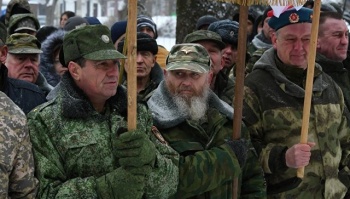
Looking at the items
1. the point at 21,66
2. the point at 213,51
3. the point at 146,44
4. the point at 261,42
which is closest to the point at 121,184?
the point at 213,51

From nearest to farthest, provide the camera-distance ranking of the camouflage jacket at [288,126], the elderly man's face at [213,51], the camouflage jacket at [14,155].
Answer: the camouflage jacket at [14,155] → the camouflage jacket at [288,126] → the elderly man's face at [213,51]

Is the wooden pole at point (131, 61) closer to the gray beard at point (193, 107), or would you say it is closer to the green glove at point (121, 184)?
the green glove at point (121, 184)

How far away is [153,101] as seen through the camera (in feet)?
12.3

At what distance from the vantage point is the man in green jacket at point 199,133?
3.44 m

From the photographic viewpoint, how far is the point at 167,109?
3.67 metres

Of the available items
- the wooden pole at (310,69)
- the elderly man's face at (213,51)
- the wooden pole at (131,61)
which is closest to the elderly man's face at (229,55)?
the elderly man's face at (213,51)

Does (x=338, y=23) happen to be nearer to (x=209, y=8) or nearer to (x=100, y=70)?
(x=100, y=70)

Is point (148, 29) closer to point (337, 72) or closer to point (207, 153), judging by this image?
point (337, 72)

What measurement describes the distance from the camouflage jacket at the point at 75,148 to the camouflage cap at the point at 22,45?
6.35 ft

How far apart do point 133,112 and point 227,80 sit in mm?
1836

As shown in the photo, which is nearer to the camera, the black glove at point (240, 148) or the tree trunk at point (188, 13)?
the black glove at point (240, 148)

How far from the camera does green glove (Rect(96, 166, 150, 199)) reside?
9.73ft

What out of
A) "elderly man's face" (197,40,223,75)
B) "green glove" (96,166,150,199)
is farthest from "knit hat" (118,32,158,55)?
"green glove" (96,166,150,199)

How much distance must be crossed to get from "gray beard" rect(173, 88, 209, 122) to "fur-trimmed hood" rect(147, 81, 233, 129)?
25 millimetres
